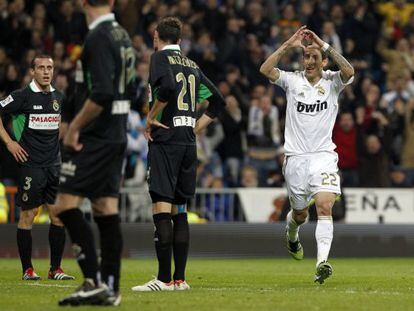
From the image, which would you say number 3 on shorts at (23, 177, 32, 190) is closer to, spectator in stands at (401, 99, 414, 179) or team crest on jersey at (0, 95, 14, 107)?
team crest on jersey at (0, 95, 14, 107)

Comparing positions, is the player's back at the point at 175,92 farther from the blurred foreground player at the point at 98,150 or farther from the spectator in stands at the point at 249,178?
the spectator in stands at the point at 249,178

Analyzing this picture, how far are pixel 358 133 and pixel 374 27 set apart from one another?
4349 millimetres

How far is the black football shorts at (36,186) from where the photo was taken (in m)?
13.7

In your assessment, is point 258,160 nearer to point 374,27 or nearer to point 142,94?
point 142,94

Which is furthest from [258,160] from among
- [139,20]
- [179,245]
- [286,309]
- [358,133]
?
[286,309]

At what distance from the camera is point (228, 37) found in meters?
24.8

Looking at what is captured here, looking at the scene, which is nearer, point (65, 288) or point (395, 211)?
point (65, 288)

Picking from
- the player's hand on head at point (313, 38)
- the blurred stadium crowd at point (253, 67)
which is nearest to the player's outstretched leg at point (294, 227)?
the player's hand on head at point (313, 38)

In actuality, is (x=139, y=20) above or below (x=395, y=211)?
above

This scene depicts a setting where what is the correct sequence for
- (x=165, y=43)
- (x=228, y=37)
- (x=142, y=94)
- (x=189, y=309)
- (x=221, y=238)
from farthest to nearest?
(x=228, y=37), (x=142, y=94), (x=221, y=238), (x=165, y=43), (x=189, y=309)

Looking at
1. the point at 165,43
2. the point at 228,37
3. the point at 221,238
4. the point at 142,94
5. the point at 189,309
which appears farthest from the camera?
the point at 228,37

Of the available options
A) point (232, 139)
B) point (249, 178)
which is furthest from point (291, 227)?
point (232, 139)

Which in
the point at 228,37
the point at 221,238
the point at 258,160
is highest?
the point at 228,37

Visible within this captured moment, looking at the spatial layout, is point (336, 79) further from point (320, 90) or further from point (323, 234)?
point (323, 234)
